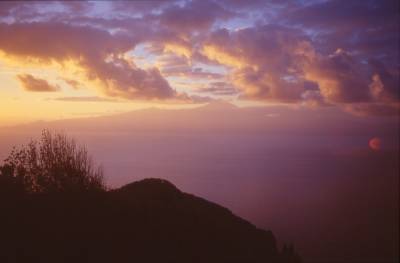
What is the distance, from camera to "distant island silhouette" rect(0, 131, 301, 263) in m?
14.2

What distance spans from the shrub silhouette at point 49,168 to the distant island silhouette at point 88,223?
38 millimetres

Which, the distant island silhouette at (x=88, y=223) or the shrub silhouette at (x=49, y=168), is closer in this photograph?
the distant island silhouette at (x=88, y=223)

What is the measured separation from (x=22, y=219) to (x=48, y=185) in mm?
2590

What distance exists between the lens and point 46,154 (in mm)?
17391

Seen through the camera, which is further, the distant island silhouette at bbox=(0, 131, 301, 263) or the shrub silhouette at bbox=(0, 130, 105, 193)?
the shrub silhouette at bbox=(0, 130, 105, 193)

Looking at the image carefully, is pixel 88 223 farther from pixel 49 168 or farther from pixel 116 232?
pixel 49 168

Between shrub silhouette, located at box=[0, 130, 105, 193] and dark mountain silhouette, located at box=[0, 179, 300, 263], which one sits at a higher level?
shrub silhouette, located at box=[0, 130, 105, 193]

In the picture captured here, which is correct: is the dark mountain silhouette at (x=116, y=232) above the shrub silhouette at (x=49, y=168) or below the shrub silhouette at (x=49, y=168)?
below

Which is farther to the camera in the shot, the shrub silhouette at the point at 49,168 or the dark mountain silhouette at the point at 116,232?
the shrub silhouette at the point at 49,168

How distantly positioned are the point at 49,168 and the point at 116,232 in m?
4.30

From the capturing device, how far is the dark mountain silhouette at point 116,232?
46.2 feet

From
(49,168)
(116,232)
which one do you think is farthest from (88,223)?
(49,168)

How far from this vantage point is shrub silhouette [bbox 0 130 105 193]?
1673cm

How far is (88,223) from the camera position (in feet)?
50.5
